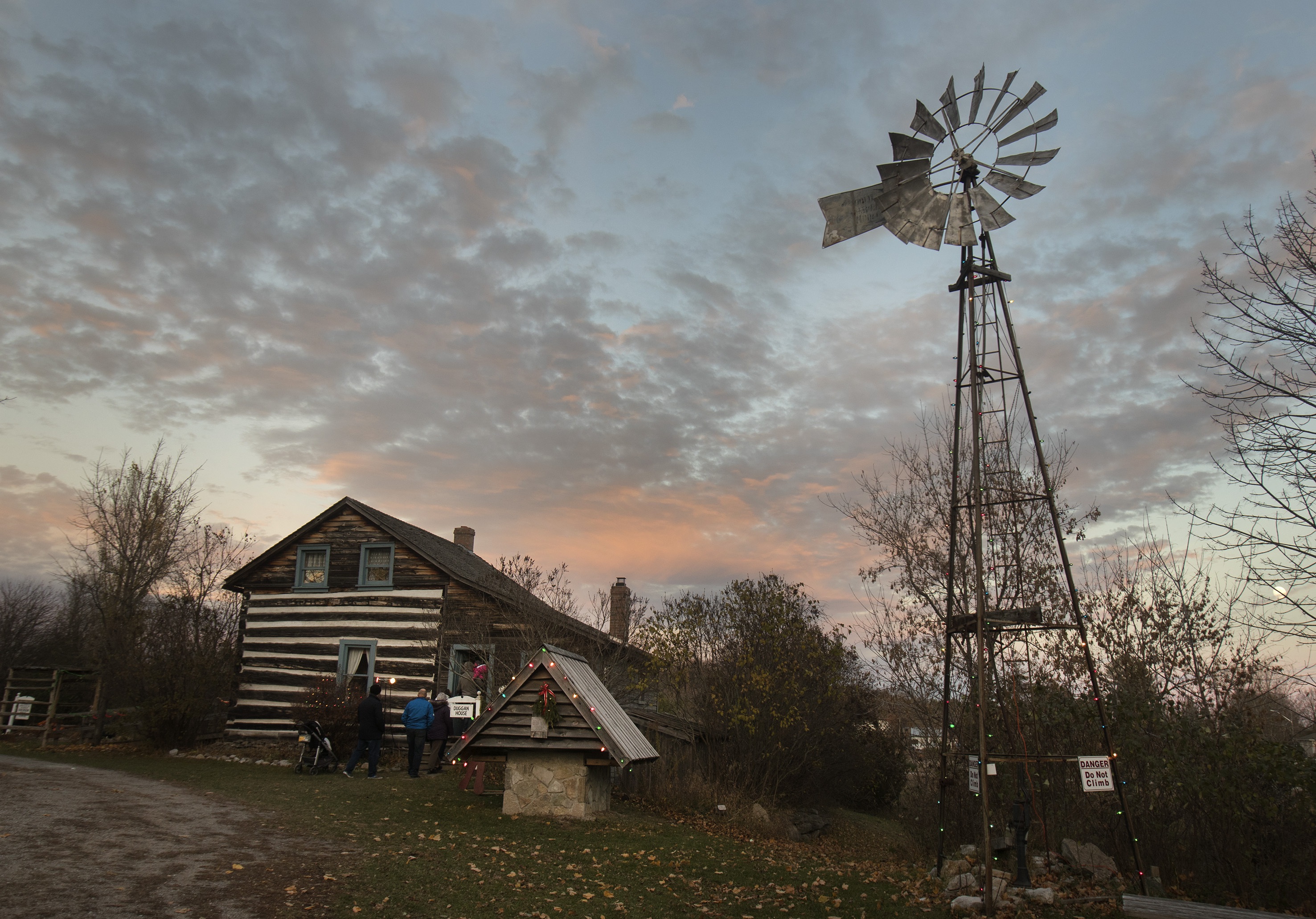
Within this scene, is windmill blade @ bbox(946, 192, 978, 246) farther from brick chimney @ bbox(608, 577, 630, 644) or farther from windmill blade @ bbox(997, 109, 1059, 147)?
brick chimney @ bbox(608, 577, 630, 644)

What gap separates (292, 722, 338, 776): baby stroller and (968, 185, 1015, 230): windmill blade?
15.7 metres

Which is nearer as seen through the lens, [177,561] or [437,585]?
[437,585]

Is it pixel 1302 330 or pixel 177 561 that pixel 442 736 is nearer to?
pixel 1302 330

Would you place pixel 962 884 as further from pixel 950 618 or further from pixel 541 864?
pixel 541 864

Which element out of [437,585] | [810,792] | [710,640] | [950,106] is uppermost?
[950,106]

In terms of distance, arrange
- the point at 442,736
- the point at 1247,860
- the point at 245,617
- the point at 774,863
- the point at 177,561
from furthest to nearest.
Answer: the point at 177,561, the point at 245,617, the point at 442,736, the point at 774,863, the point at 1247,860

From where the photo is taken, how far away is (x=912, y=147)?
11.4 m

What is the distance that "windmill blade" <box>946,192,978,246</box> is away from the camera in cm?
1093

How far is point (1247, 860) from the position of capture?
936 cm

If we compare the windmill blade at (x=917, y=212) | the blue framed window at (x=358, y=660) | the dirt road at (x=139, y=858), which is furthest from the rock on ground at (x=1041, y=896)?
the blue framed window at (x=358, y=660)

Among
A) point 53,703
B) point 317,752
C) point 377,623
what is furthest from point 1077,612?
point 53,703

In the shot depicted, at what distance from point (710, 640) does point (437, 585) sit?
7764 millimetres

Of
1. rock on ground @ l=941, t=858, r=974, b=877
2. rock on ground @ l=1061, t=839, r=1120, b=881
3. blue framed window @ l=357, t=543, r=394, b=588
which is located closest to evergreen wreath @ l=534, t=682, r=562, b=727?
rock on ground @ l=941, t=858, r=974, b=877

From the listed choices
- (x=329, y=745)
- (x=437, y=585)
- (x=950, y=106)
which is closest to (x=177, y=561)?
(x=437, y=585)
